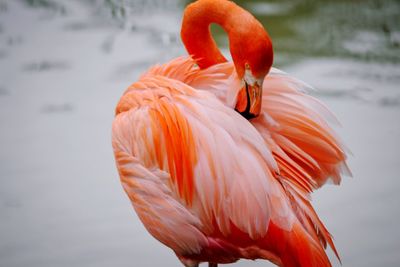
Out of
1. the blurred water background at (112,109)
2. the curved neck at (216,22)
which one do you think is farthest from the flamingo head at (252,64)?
the blurred water background at (112,109)

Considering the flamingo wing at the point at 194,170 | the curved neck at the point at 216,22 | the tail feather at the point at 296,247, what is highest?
the curved neck at the point at 216,22

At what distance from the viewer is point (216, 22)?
2311 millimetres

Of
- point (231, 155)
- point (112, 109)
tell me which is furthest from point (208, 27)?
point (112, 109)

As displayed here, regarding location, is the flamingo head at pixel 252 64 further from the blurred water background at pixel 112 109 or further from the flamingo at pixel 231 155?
the blurred water background at pixel 112 109

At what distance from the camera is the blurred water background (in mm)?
2879

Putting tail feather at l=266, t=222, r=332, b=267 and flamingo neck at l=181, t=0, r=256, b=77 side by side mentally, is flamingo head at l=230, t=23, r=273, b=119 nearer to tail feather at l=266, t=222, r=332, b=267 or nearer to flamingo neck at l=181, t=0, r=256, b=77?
flamingo neck at l=181, t=0, r=256, b=77

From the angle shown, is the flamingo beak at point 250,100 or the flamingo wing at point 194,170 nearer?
the flamingo wing at point 194,170

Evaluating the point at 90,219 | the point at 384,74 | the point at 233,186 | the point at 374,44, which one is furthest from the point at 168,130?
the point at 374,44

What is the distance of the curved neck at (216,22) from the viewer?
2.09 meters

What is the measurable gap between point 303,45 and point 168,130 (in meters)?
2.58

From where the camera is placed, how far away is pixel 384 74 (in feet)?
13.7

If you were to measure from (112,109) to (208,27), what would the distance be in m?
1.56

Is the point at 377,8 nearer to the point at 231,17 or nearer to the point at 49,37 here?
the point at 49,37

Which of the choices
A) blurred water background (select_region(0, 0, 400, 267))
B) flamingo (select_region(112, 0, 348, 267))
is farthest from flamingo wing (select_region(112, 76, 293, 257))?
blurred water background (select_region(0, 0, 400, 267))
